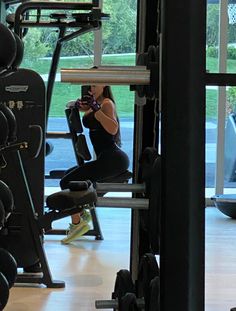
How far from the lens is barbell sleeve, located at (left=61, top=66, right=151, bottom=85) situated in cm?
134

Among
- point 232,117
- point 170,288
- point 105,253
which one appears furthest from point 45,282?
point 232,117

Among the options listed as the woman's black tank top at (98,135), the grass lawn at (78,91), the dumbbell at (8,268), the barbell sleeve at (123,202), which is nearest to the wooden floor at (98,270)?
the dumbbell at (8,268)

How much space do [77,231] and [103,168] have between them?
668 millimetres

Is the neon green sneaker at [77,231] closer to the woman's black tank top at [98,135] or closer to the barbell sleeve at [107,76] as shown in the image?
the woman's black tank top at [98,135]

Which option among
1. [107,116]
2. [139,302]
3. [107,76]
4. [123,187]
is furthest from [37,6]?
[107,76]

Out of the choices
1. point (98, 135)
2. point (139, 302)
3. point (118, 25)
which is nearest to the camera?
point (139, 302)

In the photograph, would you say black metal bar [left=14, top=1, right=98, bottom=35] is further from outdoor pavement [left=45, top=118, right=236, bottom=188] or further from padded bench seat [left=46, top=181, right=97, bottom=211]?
outdoor pavement [left=45, top=118, right=236, bottom=188]

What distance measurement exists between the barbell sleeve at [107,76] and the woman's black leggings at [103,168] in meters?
3.41

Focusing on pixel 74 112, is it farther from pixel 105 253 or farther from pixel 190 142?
pixel 190 142

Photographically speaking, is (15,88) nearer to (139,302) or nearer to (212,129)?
(139,302)

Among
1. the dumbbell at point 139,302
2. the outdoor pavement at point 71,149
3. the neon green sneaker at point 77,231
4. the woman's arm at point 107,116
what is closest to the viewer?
the dumbbell at point 139,302

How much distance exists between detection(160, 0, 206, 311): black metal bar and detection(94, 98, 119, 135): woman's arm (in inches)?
143

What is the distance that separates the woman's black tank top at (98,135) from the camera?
4.89m

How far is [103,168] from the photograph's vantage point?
487 cm
